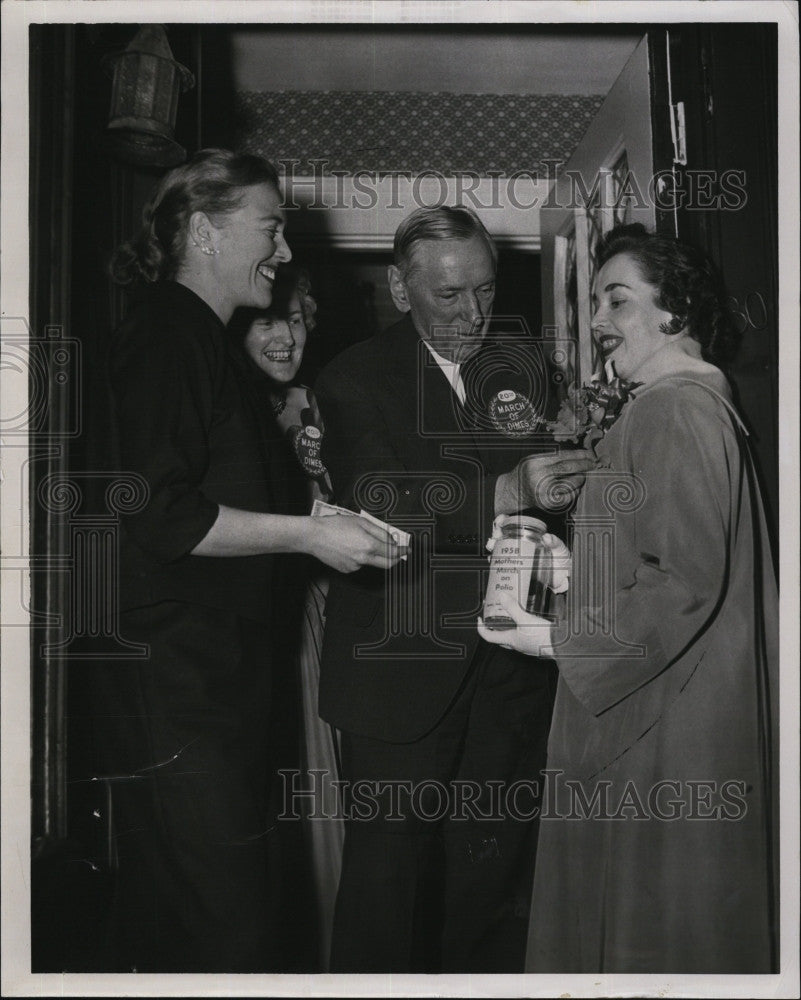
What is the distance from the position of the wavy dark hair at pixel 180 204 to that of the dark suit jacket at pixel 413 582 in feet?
1.35

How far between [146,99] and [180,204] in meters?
0.17

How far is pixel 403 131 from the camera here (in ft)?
5.58

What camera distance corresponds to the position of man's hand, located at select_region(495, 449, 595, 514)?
1.65 meters

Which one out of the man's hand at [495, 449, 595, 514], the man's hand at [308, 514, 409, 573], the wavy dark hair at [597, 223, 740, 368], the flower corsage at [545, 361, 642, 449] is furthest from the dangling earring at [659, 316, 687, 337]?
the man's hand at [308, 514, 409, 573]

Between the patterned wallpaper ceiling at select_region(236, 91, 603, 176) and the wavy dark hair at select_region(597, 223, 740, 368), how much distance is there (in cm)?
19

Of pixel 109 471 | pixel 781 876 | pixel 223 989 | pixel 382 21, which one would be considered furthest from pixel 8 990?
→ pixel 382 21

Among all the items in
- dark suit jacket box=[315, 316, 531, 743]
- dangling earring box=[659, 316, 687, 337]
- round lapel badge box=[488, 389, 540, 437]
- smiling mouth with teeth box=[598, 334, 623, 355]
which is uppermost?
dangling earring box=[659, 316, 687, 337]

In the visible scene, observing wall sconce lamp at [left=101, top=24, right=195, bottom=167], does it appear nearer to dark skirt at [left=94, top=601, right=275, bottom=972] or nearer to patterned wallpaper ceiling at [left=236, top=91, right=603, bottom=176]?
patterned wallpaper ceiling at [left=236, top=91, right=603, bottom=176]

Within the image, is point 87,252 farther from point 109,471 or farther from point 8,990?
point 8,990

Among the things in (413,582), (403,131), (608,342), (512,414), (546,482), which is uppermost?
(403,131)

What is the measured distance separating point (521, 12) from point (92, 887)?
1601mm

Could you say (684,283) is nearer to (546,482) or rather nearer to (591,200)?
(591,200)

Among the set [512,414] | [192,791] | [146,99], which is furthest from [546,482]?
[146,99]

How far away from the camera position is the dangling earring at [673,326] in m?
1.68
